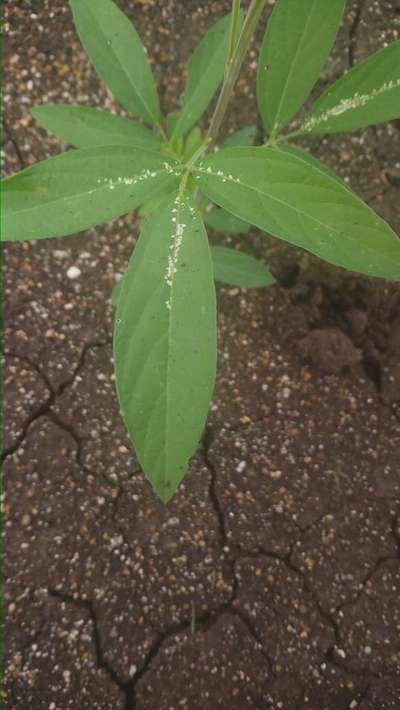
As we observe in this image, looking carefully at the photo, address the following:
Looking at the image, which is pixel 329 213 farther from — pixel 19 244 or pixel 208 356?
pixel 19 244

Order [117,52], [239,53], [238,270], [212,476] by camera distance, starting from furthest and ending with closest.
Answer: [212,476], [238,270], [117,52], [239,53]

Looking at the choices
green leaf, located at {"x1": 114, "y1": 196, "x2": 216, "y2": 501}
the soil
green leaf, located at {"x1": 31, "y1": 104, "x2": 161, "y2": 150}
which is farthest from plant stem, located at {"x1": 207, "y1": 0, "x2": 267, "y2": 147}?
the soil

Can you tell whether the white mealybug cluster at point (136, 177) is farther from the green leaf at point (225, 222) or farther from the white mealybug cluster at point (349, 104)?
the green leaf at point (225, 222)

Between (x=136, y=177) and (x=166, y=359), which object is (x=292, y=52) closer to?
(x=136, y=177)

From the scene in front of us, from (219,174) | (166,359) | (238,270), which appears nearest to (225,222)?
(238,270)

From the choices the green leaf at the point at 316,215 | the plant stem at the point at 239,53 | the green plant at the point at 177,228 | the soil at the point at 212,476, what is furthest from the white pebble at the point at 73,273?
the green leaf at the point at 316,215
